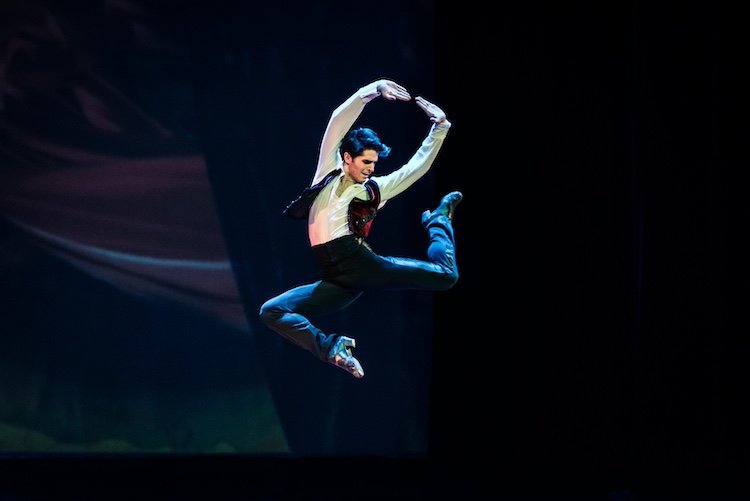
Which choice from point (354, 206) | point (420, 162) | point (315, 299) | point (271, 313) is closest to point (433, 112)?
point (420, 162)

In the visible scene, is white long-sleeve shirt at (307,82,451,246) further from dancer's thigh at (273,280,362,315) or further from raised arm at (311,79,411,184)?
dancer's thigh at (273,280,362,315)

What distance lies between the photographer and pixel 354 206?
3238 millimetres

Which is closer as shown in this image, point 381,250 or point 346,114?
point 346,114

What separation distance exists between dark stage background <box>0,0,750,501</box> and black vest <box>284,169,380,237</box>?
3.65ft

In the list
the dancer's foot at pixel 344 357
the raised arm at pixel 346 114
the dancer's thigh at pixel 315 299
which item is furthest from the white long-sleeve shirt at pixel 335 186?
the dancer's foot at pixel 344 357

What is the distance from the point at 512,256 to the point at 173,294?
1.97 m

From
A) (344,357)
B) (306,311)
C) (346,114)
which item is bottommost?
(344,357)

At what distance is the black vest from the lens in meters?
3.23

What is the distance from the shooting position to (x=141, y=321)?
459 centimetres

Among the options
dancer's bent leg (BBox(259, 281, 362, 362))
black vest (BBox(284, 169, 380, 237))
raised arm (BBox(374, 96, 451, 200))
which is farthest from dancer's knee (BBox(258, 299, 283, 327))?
raised arm (BBox(374, 96, 451, 200))

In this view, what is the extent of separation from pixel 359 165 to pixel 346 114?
212 millimetres

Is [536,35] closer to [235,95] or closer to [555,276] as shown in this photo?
[555,276]

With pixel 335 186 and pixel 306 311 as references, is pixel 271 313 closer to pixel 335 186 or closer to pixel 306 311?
pixel 306 311

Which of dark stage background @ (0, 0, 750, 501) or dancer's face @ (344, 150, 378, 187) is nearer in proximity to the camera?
dancer's face @ (344, 150, 378, 187)
